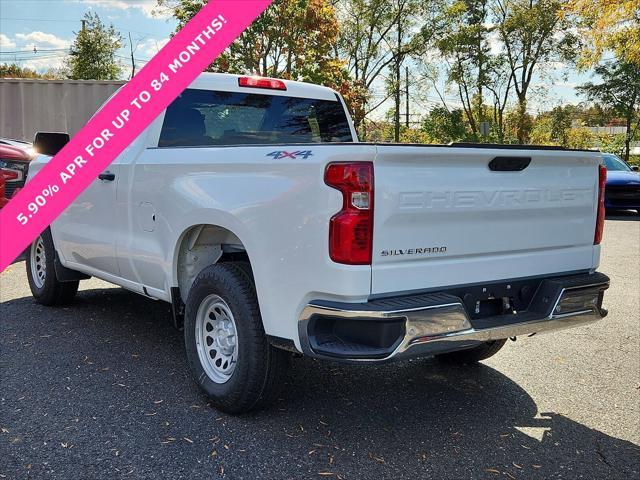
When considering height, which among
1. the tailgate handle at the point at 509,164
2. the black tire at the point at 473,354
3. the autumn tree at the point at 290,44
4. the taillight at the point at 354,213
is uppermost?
the autumn tree at the point at 290,44

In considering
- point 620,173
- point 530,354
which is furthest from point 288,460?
point 620,173

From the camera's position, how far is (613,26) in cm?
1486

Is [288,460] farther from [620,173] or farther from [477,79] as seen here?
[477,79]

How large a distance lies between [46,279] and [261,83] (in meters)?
2.88

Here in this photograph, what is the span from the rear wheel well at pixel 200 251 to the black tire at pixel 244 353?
0.82 ft

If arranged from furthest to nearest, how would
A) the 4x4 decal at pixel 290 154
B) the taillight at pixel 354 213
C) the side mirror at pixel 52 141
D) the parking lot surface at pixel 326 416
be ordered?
the side mirror at pixel 52 141
the parking lot surface at pixel 326 416
the 4x4 decal at pixel 290 154
the taillight at pixel 354 213

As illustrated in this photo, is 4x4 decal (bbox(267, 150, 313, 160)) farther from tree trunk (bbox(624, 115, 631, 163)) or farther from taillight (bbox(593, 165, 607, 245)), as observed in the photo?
tree trunk (bbox(624, 115, 631, 163))

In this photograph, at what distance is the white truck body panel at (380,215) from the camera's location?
2914mm

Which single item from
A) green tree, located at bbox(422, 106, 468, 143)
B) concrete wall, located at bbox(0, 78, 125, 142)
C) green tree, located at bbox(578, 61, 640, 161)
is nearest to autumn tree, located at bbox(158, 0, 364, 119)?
concrete wall, located at bbox(0, 78, 125, 142)

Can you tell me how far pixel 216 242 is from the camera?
158 inches

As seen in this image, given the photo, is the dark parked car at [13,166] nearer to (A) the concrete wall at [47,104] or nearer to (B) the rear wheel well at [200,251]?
(A) the concrete wall at [47,104]

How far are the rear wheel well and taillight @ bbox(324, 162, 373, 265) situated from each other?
1.07m

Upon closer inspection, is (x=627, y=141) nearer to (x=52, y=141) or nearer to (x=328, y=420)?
(x=52, y=141)

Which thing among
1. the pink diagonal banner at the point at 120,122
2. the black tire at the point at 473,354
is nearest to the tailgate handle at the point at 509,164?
the black tire at the point at 473,354
